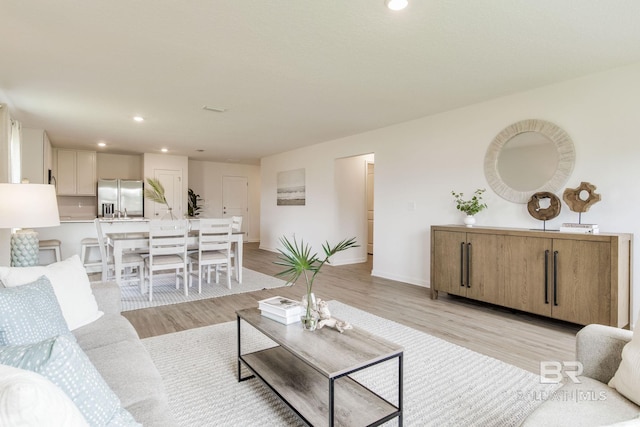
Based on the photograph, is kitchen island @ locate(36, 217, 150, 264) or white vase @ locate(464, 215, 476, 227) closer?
white vase @ locate(464, 215, 476, 227)

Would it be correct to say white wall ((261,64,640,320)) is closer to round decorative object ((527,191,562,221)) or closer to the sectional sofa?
round decorative object ((527,191,562,221))

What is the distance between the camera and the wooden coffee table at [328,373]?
1.48 metres

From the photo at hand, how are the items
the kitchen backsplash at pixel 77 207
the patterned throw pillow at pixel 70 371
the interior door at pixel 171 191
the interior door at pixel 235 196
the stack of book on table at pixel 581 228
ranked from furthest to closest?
the interior door at pixel 235 196
the interior door at pixel 171 191
the kitchen backsplash at pixel 77 207
the stack of book on table at pixel 581 228
the patterned throw pillow at pixel 70 371

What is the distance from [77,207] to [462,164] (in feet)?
26.0

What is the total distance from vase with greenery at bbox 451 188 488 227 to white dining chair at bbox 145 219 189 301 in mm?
3414

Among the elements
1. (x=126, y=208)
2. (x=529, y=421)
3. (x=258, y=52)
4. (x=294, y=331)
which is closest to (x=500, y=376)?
(x=529, y=421)

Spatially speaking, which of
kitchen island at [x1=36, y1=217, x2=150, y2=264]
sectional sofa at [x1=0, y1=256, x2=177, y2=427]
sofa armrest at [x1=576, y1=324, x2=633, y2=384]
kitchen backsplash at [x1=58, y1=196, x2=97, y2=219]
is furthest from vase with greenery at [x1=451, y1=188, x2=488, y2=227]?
kitchen backsplash at [x1=58, y1=196, x2=97, y2=219]

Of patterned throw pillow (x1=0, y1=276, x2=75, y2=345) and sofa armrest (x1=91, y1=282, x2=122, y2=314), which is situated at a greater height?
patterned throw pillow (x1=0, y1=276, x2=75, y2=345)

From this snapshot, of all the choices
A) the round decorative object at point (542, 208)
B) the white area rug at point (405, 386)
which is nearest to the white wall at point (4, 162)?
the white area rug at point (405, 386)

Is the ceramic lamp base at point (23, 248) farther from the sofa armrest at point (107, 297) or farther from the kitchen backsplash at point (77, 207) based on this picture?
the kitchen backsplash at point (77, 207)

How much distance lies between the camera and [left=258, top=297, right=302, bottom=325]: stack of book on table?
1.94 metres

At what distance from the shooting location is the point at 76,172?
7.36 m

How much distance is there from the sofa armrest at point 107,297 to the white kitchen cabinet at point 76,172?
636cm

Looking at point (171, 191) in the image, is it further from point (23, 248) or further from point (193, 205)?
point (23, 248)
